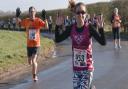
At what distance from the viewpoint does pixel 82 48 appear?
24.9ft

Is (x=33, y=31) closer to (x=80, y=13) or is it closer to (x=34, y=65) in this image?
(x=34, y=65)

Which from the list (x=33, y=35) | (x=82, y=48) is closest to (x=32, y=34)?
(x=33, y=35)

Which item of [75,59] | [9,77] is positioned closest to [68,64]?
[9,77]

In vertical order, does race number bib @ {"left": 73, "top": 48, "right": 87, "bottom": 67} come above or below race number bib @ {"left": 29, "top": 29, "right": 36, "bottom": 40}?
below

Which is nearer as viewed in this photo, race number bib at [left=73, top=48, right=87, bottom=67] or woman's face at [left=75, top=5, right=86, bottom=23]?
woman's face at [left=75, top=5, right=86, bottom=23]

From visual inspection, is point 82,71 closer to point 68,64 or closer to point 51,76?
point 51,76

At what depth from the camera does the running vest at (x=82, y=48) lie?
753 cm

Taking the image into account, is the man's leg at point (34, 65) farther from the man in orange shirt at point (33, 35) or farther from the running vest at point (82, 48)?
the running vest at point (82, 48)

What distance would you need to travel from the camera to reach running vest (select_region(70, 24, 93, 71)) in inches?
297

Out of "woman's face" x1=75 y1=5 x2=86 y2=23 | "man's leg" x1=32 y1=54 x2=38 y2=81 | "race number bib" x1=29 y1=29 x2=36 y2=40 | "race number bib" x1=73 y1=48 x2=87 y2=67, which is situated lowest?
"man's leg" x1=32 y1=54 x2=38 y2=81

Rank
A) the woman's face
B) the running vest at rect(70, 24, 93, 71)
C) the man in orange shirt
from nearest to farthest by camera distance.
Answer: the woman's face → the running vest at rect(70, 24, 93, 71) → the man in orange shirt

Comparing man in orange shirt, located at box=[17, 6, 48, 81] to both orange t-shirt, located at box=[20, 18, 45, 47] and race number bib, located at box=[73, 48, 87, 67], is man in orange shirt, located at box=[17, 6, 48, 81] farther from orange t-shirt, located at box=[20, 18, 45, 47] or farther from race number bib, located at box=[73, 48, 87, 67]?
race number bib, located at box=[73, 48, 87, 67]

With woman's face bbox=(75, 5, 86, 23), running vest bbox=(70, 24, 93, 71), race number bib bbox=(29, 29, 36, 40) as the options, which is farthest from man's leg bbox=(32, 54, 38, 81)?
woman's face bbox=(75, 5, 86, 23)

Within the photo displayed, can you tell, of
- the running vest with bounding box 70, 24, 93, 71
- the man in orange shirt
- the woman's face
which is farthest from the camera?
the man in orange shirt
